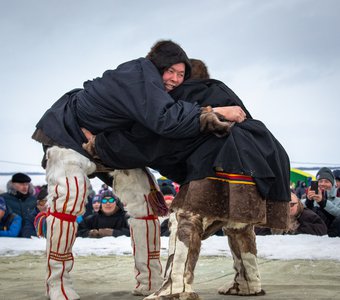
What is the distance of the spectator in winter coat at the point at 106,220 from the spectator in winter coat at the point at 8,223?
2.50 ft

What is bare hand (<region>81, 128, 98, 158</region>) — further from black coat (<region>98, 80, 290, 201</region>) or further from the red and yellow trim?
the red and yellow trim

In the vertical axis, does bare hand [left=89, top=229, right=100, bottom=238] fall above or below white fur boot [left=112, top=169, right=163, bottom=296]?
below

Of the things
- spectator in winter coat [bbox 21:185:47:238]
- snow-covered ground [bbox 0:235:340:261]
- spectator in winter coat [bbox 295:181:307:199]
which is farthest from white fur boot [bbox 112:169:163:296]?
spectator in winter coat [bbox 295:181:307:199]

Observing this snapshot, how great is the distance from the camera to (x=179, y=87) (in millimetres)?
3420

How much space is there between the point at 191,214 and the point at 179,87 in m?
0.76

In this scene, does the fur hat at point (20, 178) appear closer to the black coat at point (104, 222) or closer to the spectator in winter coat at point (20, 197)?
the spectator in winter coat at point (20, 197)

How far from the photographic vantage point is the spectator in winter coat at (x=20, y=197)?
8062 mm

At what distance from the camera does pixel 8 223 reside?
7430 millimetres

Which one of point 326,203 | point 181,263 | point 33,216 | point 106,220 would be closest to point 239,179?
point 181,263

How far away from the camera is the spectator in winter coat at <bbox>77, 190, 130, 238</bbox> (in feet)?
24.2

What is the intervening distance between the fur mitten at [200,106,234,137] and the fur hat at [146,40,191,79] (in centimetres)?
41

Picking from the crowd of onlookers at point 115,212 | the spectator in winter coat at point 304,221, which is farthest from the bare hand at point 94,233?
the spectator in winter coat at point 304,221

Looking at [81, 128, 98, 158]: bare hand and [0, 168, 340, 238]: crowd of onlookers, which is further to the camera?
[0, 168, 340, 238]: crowd of onlookers

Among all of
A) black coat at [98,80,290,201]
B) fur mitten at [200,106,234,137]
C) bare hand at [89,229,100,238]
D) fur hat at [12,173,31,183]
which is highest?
fur mitten at [200,106,234,137]
